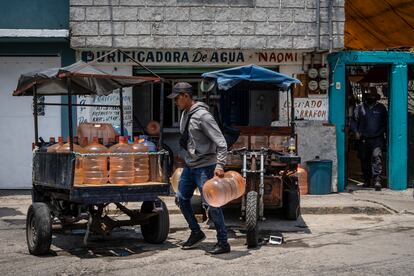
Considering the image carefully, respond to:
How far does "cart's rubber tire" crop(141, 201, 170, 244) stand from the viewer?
820 cm

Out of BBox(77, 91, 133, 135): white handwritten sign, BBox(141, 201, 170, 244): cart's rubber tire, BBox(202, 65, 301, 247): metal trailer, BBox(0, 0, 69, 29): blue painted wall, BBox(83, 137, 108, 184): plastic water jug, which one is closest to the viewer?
BBox(83, 137, 108, 184): plastic water jug

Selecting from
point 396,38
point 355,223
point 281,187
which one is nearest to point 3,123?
point 281,187

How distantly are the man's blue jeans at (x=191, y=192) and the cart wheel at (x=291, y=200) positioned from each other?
2503 millimetres

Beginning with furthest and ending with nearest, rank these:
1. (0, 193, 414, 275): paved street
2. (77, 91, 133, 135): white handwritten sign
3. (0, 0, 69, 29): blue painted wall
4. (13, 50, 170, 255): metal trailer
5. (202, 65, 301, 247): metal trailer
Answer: (77, 91, 133, 135): white handwritten sign → (0, 0, 69, 29): blue painted wall → (202, 65, 301, 247): metal trailer → (13, 50, 170, 255): metal trailer → (0, 193, 414, 275): paved street

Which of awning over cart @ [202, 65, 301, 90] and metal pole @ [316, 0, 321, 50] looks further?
metal pole @ [316, 0, 321, 50]

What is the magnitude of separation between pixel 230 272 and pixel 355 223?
4.04m

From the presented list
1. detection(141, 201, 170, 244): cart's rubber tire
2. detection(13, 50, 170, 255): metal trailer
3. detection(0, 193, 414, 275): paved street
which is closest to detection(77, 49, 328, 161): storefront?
detection(0, 193, 414, 275): paved street

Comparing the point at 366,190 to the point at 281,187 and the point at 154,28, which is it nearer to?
the point at 281,187

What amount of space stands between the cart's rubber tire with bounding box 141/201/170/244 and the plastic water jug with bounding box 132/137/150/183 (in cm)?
51

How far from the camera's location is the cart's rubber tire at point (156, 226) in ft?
26.9

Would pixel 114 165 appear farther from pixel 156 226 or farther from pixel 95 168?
pixel 156 226

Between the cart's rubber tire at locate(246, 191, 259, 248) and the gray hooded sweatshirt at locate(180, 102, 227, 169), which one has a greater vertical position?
the gray hooded sweatshirt at locate(180, 102, 227, 169)

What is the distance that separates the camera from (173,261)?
288 inches

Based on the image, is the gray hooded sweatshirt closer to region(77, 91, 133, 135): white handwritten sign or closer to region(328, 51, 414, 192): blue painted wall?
region(77, 91, 133, 135): white handwritten sign
